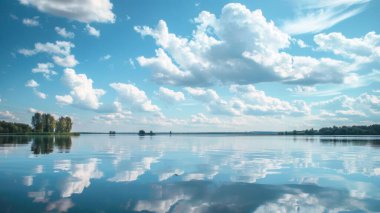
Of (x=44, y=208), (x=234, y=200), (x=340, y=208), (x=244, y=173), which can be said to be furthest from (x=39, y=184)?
(x=340, y=208)

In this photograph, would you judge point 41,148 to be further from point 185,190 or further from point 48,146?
point 185,190

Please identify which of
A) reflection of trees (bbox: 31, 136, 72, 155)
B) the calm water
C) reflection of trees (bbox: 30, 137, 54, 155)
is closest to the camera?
the calm water

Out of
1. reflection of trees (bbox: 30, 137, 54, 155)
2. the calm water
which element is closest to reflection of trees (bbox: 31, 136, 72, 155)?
reflection of trees (bbox: 30, 137, 54, 155)

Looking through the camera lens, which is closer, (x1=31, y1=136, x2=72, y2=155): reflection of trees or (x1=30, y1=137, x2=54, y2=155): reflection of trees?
(x1=30, y1=137, x2=54, y2=155): reflection of trees

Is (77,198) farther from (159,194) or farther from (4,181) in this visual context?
(4,181)

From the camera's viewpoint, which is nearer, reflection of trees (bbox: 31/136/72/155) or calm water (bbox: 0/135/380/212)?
calm water (bbox: 0/135/380/212)

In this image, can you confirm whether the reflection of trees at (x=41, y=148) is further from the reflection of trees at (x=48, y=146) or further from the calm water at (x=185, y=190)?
the calm water at (x=185, y=190)

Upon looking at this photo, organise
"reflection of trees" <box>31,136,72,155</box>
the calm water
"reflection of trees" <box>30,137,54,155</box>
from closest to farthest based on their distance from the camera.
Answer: the calm water < "reflection of trees" <box>30,137,54,155</box> < "reflection of trees" <box>31,136,72,155</box>

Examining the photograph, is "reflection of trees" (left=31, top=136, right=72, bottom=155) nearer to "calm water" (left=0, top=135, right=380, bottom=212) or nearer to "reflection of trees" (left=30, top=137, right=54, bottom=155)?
"reflection of trees" (left=30, top=137, right=54, bottom=155)

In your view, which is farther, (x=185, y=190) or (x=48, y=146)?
(x=48, y=146)

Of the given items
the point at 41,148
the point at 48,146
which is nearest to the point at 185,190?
the point at 41,148

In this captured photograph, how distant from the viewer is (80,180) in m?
23.4

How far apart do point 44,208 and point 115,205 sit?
329 cm

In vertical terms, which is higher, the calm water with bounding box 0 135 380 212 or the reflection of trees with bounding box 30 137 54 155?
the reflection of trees with bounding box 30 137 54 155
